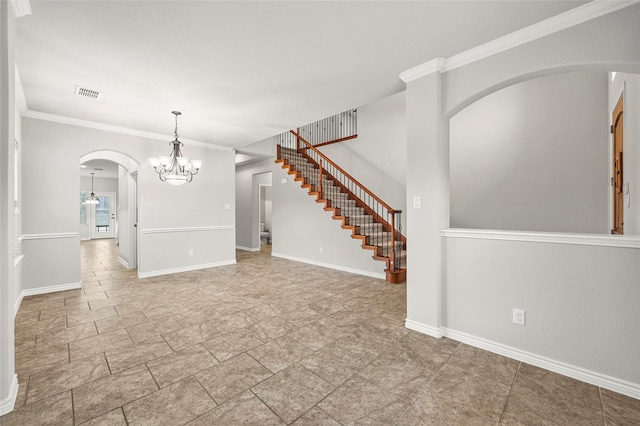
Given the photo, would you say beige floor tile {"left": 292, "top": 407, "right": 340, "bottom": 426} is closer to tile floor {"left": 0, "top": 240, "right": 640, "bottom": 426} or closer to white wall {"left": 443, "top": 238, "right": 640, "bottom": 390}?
tile floor {"left": 0, "top": 240, "right": 640, "bottom": 426}

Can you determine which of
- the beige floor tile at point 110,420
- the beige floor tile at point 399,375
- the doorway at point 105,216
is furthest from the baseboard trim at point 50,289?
the doorway at point 105,216

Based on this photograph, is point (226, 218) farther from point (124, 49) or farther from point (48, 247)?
point (124, 49)

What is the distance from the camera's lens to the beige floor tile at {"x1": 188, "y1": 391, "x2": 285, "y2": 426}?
1720 mm

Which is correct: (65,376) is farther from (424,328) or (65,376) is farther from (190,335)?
(424,328)

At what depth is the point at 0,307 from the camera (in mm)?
1792

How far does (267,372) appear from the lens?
2.27 meters

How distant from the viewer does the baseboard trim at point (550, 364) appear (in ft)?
6.56

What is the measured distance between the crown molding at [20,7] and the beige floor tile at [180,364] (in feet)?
9.20

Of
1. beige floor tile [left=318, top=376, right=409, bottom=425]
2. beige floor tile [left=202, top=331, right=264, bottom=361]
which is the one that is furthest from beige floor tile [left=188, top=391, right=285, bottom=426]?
beige floor tile [left=202, top=331, right=264, bottom=361]

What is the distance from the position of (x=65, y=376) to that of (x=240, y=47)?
10.2 ft

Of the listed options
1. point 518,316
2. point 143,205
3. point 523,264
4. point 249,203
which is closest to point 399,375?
point 518,316

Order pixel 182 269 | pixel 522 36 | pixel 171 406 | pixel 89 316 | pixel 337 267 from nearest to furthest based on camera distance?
pixel 171 406, pixel 522 36, pixel 89 316, pixel 182 269, pixel 337 267

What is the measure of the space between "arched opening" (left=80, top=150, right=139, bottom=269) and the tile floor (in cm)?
252

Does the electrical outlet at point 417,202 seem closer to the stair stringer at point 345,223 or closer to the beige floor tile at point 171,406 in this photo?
the stair stringer at point 345,223
